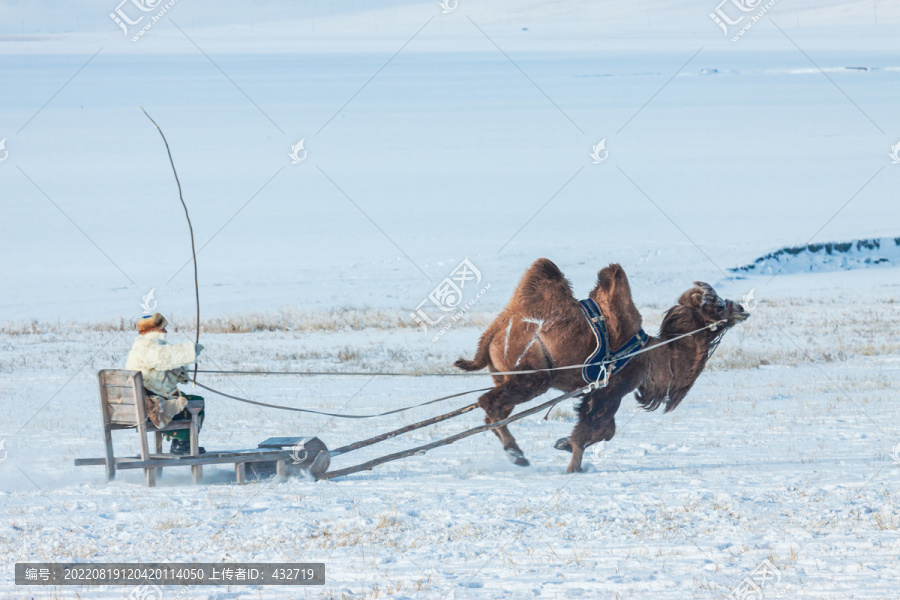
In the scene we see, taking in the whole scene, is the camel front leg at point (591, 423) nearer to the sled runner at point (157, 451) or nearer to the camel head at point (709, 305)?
the camel head at point (709, 305)

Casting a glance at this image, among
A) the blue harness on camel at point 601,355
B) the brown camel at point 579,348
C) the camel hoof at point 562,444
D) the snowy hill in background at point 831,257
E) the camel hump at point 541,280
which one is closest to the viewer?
the blue harness on camel at point 601,355

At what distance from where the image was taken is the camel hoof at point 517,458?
29.9ft

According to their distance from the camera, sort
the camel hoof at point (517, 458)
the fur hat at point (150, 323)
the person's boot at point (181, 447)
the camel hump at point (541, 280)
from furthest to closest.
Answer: the camel hoof at point (517, 458)
the camel hump at point (541, 280)
the person's boot at point (181, 447)
the fur hat at point (150, 323)

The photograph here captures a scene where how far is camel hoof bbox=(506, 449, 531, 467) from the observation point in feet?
29.9

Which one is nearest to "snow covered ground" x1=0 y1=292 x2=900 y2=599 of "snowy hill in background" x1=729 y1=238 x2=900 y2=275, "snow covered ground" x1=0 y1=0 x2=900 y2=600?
"snow covered ground" x1=0 y1=0 x2=900 y2=600

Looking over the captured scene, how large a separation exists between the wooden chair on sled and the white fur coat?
0.10 metres

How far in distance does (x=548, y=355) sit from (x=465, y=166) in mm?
60351

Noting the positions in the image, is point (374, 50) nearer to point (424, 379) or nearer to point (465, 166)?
point (465, 166)

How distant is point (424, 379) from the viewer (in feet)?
50.6

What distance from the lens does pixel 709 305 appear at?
9289mm

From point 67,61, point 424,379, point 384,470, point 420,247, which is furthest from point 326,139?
point 384,470

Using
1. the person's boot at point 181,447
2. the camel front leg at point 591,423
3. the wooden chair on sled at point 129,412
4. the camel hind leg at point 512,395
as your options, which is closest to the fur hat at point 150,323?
the wooden chair on sled at point 129,412

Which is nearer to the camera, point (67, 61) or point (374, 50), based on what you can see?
point (67, 61)

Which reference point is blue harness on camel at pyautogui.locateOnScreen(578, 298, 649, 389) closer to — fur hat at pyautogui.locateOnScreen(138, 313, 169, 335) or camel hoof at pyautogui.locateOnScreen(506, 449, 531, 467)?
camel hoof at pyautogui.locateOnScreen(506, 449, 531, 467)
